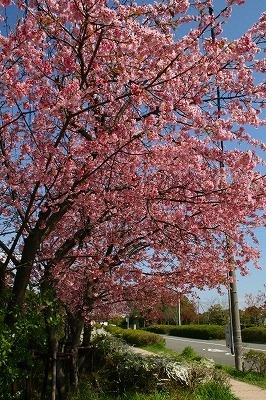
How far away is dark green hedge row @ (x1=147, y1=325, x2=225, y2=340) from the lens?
37.6 meters

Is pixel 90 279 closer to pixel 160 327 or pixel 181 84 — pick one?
pixel 181 84

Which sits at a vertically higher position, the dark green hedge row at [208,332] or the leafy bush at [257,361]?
the dark green hedge row at [208,332]

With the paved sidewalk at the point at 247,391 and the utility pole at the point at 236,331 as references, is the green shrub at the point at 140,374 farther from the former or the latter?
the utility pole at the point at 236,331

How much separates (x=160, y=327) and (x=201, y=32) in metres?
42.7

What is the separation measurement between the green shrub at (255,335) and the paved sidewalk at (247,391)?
888 inches

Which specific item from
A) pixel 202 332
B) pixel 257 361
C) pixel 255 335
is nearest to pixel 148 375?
pixel 257 361

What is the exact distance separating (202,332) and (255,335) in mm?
6667

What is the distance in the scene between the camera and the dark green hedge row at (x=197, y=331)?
37625mm

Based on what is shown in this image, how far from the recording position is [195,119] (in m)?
5.42

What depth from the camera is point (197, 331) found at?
39.4 m

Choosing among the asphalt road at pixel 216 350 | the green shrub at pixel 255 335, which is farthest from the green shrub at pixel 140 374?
the green shrub at pixel 255 335

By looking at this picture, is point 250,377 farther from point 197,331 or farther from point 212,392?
point 197,331

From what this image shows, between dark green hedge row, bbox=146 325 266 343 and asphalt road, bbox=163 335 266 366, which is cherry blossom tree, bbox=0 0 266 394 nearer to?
asphalt road, bbox=163 335 266 366

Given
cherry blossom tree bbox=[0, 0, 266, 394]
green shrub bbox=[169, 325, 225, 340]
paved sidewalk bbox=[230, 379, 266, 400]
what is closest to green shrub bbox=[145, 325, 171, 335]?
green shrub bbox=[169, 325, 225, 340]
